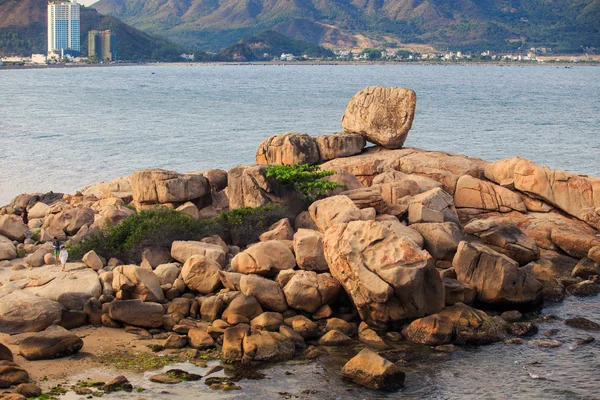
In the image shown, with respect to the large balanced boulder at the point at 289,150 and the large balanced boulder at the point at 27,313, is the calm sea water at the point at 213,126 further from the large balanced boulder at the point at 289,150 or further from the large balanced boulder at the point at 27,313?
the large balanced boulder at the point at 27,313

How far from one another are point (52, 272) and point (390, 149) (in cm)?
1557

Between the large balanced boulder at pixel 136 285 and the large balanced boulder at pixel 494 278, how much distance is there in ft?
26.6

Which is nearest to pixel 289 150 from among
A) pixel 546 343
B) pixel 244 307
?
pixel 244 307

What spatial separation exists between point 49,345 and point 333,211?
10.2 m

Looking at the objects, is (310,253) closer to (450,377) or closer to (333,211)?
(333,211)

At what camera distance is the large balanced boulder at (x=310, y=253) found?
22703 millimetres

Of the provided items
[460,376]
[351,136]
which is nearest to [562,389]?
[460,376]

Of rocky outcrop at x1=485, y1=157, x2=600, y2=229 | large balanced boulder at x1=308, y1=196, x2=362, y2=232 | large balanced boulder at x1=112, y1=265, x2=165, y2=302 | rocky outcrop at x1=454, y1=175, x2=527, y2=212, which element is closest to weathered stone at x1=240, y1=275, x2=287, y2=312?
large balanced boulder at x1=112, y1=265, x2=165, y2=302

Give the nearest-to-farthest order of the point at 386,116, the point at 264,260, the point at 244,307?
the point at 244,307 → the point at 264,260 → the point at 386,116

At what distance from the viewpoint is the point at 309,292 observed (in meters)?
21.2

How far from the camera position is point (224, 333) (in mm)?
19453

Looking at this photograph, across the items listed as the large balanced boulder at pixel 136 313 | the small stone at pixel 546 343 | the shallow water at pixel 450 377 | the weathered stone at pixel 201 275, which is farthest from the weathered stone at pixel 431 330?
the large balanced boulder at pixel 136 313

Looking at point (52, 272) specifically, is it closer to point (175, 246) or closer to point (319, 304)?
point (175, 246)

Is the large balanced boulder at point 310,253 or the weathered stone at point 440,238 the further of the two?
the weathered stone at point 440,238
